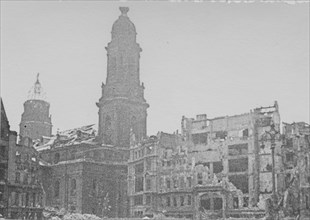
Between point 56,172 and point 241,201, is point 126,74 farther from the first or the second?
point 241,201

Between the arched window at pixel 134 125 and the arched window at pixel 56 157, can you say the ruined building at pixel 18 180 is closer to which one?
the arched window at pixel 56 157

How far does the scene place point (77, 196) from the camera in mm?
65500

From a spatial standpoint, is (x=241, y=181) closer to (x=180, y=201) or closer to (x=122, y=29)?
(x=180, y=201)

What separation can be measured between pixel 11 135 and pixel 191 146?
24.6 m

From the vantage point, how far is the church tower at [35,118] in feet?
286

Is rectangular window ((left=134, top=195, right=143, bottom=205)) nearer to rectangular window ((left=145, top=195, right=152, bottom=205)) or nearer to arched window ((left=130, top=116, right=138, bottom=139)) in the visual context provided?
rectangular window ((left=145, top=195, right=152, bottom=205))

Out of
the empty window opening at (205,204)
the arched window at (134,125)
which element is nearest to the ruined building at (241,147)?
the empty window opening at (205,204)

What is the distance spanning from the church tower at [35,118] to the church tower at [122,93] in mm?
18821

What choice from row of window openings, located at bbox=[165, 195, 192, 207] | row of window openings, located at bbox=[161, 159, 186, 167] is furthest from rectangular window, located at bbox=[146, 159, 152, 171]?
row of window openings, located at bbox=[165, 195, 192, 207]

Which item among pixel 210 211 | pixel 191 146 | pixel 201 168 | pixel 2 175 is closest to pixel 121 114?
pixel 191 146

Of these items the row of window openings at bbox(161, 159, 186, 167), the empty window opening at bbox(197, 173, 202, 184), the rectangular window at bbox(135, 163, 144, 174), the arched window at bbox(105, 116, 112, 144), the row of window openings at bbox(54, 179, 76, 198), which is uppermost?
the arched window at bbox(105, 116, 112, 144)

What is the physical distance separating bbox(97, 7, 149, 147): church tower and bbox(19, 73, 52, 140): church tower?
18.8m

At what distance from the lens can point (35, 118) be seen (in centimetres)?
8788

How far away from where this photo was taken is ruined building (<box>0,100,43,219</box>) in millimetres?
45703
